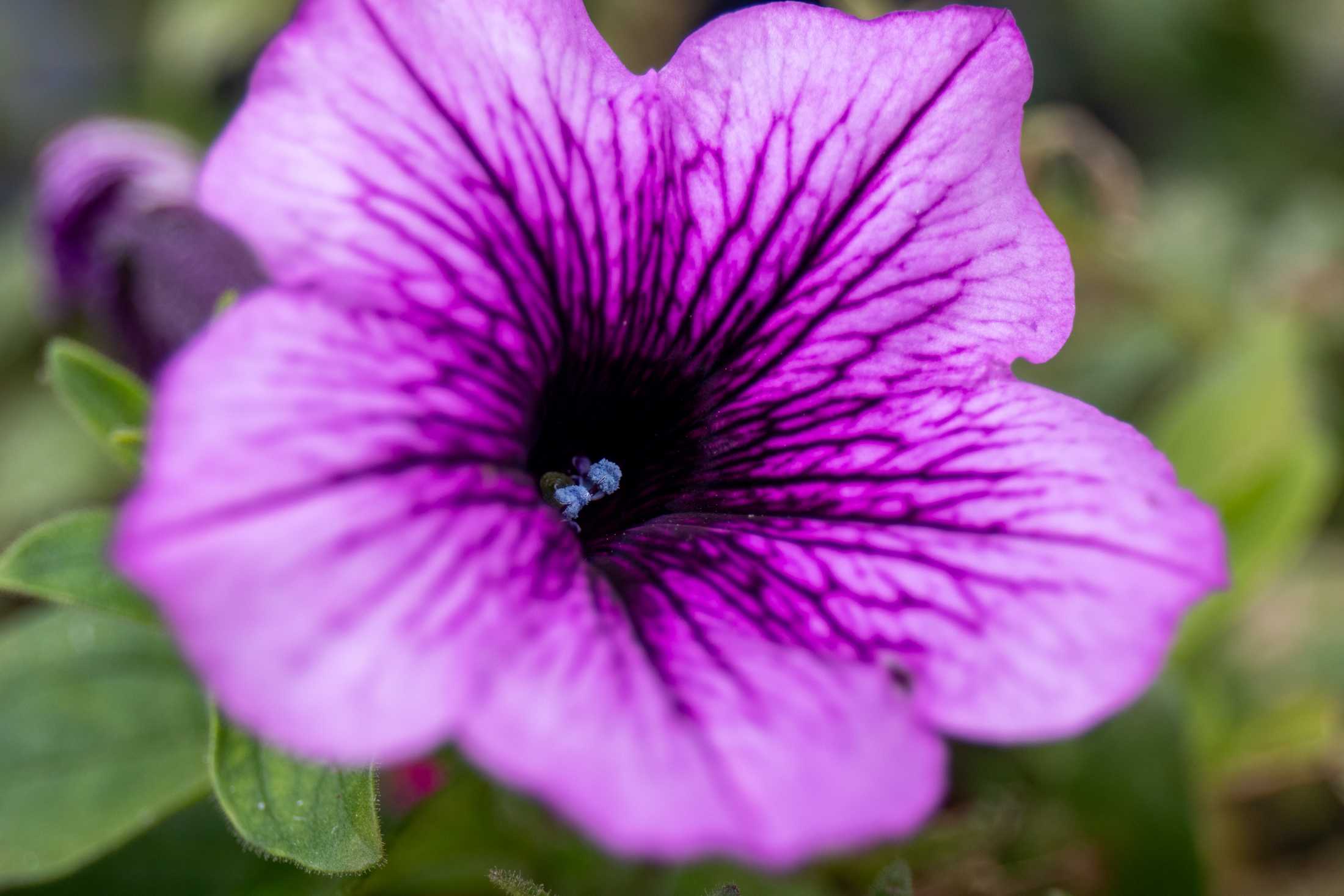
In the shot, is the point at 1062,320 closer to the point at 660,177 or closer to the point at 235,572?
the point at 660,177

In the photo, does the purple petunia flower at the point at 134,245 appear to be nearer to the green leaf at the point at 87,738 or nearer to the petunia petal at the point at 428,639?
the green leaf at the point at 87,738

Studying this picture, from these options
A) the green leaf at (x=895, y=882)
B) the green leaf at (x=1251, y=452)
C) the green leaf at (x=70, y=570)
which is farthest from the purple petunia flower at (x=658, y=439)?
the green leaf at (x=1251, y=452)

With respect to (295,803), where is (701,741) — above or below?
above

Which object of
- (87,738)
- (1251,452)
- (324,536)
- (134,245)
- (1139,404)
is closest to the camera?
(324,536)

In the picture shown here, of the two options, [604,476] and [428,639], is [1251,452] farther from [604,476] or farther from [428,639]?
[428,639]

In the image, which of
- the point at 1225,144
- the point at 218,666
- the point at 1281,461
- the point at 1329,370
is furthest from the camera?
the point at 1225,144

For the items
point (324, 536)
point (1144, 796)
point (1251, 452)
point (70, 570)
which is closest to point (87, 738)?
point (70, 570)

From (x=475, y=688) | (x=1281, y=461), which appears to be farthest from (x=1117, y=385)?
(x=475, y=688)

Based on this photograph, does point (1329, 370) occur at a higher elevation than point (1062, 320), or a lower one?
lower
